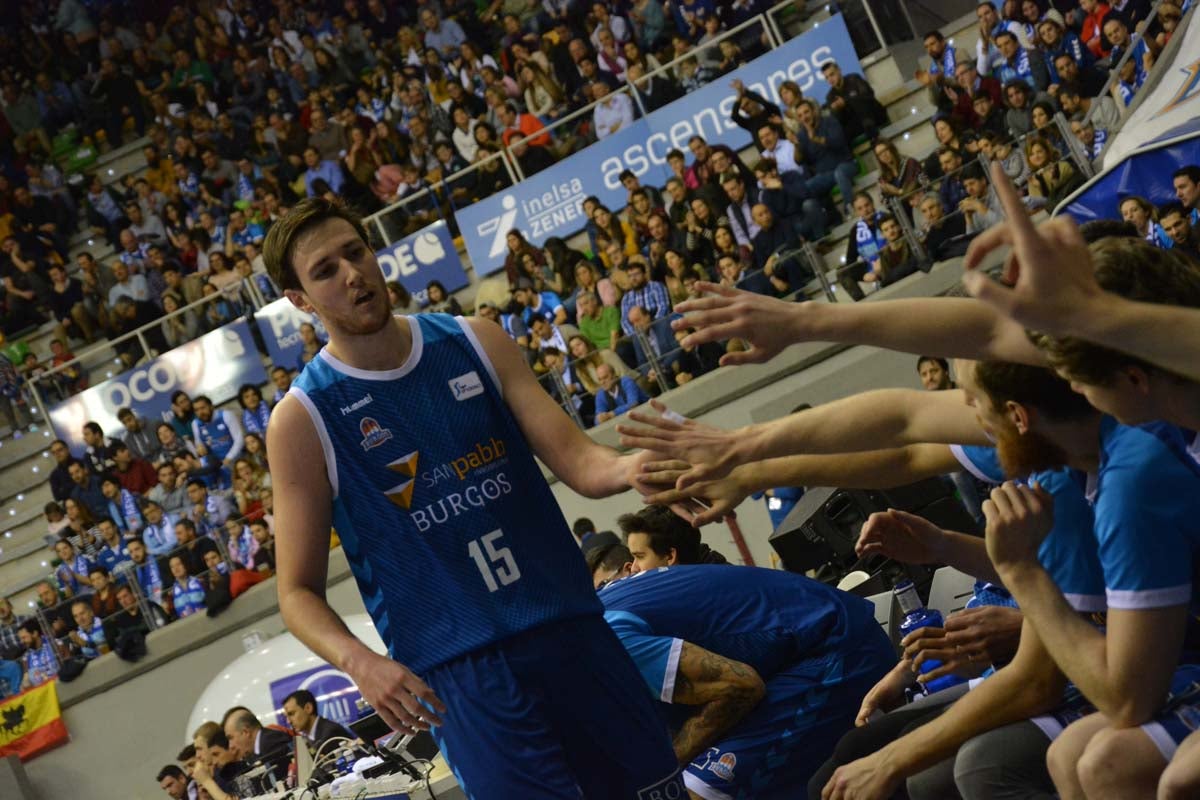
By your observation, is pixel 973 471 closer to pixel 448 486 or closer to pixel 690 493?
pixel 690 493

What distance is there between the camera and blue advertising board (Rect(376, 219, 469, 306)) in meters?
14.9

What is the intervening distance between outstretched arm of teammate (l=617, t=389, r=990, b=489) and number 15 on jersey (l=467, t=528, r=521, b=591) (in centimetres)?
42

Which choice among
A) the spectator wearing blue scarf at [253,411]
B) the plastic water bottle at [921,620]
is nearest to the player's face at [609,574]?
the plastic water bottle at [921,620]

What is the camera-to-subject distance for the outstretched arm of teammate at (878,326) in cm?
265

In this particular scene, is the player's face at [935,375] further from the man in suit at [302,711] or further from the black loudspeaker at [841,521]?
the man in suit at [302,711]

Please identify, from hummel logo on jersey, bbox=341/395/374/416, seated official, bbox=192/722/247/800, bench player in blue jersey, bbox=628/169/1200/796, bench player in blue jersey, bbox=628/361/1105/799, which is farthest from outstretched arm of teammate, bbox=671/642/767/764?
seated official, bbox=192/722/247/800

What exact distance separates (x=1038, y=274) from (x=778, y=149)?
37.5 ft

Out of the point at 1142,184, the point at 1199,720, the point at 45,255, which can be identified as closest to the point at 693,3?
the point at 1142,184

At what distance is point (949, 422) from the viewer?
3305 millimetres

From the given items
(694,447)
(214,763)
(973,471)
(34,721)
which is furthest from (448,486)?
(34,721)

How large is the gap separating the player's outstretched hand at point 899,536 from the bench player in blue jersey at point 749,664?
0.88 metres

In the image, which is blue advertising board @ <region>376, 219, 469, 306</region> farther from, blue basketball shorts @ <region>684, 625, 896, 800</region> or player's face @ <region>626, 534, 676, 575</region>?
blue basketball shorts @ <region>684, 625, 896, 800</region>

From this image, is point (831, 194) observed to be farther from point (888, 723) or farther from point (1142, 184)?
point (888, 723)

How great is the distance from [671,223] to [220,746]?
20.7ft
